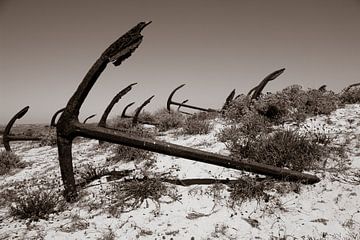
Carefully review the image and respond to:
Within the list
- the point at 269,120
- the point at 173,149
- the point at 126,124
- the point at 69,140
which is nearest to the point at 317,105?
the point at 269,120

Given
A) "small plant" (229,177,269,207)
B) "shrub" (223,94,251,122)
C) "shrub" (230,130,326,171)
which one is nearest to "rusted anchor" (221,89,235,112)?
"shrub" (223,94,251,122)

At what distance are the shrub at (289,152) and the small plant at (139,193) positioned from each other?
1.35 metres

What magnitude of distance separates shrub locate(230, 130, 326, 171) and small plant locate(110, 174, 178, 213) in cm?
135

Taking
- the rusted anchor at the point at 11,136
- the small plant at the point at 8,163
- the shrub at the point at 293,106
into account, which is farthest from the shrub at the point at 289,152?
the rusted anchor at the point at 11,136

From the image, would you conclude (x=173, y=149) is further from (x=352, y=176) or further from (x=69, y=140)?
(x=352, y=176)

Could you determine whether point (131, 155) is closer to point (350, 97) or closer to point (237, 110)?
point (237, 110)

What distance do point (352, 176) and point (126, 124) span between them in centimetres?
852

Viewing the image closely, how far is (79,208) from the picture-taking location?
3.30 m

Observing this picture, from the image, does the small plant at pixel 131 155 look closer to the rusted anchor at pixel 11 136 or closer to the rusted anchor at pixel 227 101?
the rusted anchor at pixel 11 136

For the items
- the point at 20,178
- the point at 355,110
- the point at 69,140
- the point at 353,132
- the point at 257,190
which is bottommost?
the point at 20,178

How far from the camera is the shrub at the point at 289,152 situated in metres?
3.64

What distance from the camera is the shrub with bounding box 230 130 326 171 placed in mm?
3640

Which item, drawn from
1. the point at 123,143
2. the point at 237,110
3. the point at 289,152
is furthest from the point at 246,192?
the point at 237,110

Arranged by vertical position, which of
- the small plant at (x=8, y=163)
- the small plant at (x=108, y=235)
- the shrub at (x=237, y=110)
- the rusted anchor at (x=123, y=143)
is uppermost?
the shrub at (x=237, y=110)
